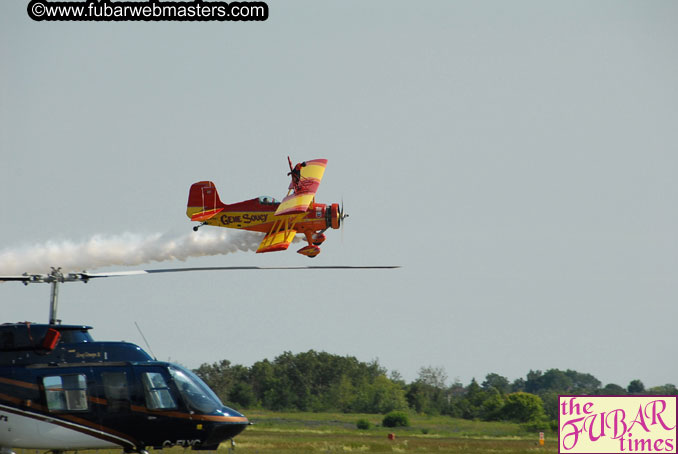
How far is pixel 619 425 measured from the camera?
26.8 metres

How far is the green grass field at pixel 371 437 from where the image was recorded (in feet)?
116

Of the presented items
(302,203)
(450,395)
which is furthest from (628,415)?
(450,395)

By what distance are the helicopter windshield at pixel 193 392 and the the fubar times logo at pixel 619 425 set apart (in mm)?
11020

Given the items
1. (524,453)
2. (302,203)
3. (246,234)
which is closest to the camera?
(524,453)

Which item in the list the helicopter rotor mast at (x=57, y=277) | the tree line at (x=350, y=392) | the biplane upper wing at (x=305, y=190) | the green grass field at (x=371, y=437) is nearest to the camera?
the helicopter rotor mast at (x=57, y=277)

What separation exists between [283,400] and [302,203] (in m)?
27.0

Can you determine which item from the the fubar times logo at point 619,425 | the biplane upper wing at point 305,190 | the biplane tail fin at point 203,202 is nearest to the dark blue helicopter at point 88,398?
the the fubar times logo at point 619,425

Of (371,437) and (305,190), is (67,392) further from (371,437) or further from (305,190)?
(371,437)

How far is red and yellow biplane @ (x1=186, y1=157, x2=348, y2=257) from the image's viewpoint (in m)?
42.8

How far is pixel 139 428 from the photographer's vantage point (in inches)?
813

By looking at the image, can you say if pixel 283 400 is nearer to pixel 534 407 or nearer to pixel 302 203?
pixel 534 407

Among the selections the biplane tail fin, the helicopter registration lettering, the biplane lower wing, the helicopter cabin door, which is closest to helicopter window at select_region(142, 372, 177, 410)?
the helicopter cabin door

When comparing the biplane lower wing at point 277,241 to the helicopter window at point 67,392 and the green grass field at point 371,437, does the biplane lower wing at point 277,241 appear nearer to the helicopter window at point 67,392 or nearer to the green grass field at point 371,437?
the green grass field at point 371,437

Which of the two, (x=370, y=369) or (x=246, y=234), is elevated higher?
(x=246, y=234)
